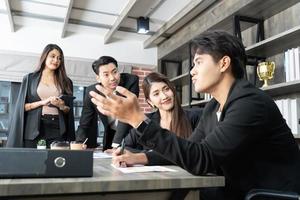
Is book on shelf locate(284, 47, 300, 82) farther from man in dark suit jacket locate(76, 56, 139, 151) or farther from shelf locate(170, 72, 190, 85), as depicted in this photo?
shelf locate(170, 72, 190, 85)

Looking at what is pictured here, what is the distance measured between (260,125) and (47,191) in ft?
2.10

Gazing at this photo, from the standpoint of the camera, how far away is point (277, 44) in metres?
2.64

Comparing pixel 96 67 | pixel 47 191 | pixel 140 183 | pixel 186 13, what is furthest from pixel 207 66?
pixel 186 13

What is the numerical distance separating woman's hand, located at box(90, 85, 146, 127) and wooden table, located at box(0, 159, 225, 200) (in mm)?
195

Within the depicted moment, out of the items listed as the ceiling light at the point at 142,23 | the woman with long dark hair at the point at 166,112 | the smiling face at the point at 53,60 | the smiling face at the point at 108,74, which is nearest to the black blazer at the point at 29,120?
the smiling face at the point at 53,60

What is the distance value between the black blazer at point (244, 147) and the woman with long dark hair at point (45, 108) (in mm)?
1517

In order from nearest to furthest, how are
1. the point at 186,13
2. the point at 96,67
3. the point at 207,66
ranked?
the point at 207,66 → the point at 96,67 → the point at 186,13

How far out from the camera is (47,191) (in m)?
0.68

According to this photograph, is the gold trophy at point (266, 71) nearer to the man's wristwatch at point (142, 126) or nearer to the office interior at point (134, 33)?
the office interior at point (134, 33)

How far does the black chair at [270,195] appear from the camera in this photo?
89 cm

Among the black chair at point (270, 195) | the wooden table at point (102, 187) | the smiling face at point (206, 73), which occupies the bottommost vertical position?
the black chair at point (270, 195)

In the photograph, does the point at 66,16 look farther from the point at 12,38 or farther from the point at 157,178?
the point at 157,178

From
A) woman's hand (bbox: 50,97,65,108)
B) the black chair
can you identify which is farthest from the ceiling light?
the black chair

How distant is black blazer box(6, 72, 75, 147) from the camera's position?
2.33 meters
